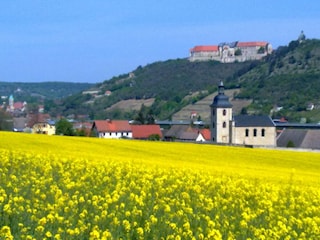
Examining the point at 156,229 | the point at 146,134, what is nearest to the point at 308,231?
the point at 156,229

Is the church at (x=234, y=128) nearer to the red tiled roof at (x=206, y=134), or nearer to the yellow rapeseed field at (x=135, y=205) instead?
the red tiled roof at (x=206, y=134)

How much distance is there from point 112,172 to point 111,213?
203 inches

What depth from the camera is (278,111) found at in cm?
14462

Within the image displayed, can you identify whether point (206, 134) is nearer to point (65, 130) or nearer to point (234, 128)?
point (234, 128)

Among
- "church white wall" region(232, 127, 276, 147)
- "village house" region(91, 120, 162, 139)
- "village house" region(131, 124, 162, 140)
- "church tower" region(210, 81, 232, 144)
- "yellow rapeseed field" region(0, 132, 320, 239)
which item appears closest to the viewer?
"yellow rapeseed field" region(0, 132, 320, 239)

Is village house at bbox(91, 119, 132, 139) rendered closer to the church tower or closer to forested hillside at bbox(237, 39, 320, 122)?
the church tower

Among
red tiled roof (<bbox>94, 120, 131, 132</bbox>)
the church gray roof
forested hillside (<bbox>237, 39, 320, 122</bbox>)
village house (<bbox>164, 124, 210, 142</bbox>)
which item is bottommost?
village house (<bbox>164, 124, 210, 142</bbox>)

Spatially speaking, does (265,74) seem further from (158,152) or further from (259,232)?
(259,232)


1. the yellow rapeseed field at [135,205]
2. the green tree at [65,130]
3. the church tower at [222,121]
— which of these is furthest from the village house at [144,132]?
the yellow rapeseed field at [135,205]

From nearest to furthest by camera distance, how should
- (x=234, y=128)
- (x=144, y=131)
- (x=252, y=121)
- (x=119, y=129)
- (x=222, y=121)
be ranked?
(x=234, y=128) → (x=222, y=121) → (x=252, y=121) → (x=144, y=131) → (x=119, y=129)

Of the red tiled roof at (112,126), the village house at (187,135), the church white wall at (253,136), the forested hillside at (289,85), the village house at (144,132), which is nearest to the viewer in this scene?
the church white wall at (253,136)

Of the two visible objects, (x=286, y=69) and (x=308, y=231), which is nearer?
(x=308, y=231)

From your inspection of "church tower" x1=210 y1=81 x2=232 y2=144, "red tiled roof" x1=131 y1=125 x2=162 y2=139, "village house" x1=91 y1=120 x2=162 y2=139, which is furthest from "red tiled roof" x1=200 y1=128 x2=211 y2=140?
"church tower" x1=210 y1=81 x2=232 y2=144

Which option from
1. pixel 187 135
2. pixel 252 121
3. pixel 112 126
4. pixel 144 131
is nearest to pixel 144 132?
pixel 144 131
